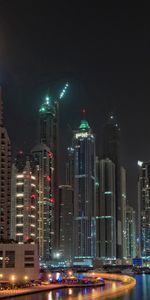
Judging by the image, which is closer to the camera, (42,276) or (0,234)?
(42,276)

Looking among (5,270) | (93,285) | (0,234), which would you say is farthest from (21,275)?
(0,234)

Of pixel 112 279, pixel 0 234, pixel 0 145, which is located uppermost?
pixel 0 145

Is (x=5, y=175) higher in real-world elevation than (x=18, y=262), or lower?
higher

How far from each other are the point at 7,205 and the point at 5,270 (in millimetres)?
46682

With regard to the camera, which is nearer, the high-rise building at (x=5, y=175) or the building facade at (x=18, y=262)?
the building facade at (x=18, y=262)

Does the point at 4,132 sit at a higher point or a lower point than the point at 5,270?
higher

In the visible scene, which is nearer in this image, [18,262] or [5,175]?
[18,262]

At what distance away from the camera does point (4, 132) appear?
18525cm

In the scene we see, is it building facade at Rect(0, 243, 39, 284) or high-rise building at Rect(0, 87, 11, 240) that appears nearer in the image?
building facade at Rect(0, 243, 39, 284)

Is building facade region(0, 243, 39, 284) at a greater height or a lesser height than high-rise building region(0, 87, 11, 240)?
lesser

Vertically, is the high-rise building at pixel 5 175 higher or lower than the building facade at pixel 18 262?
higher

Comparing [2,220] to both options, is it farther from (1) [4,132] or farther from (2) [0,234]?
(1) [4,132]

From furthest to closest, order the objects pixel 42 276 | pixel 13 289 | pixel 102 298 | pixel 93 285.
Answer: pixel 42 276, pixel 93 285, pixel 13 289, pixel 102 298

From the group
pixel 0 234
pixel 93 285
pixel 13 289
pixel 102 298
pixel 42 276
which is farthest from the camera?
pixel 0 234
